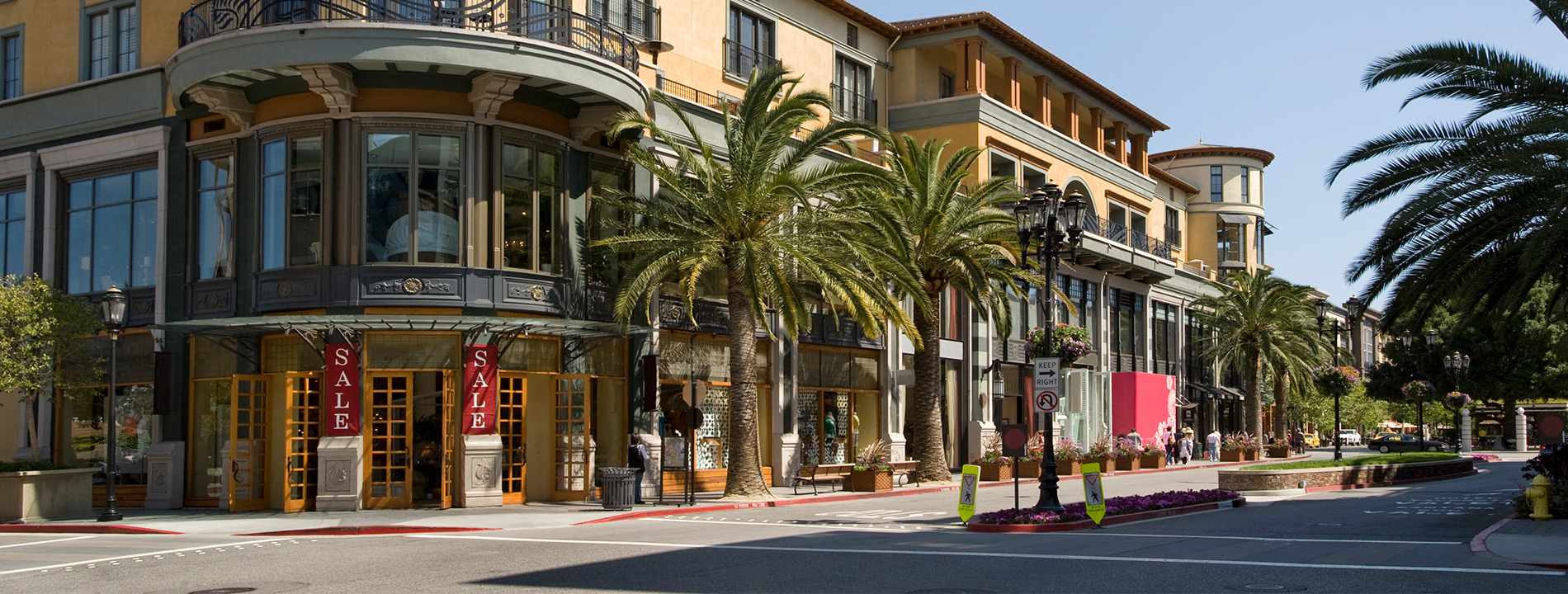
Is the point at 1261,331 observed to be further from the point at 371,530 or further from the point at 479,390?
the point at 371,530

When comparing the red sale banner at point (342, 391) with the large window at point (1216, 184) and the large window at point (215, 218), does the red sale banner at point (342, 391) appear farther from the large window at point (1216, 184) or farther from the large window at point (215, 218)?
the large window at point (1216, 184)

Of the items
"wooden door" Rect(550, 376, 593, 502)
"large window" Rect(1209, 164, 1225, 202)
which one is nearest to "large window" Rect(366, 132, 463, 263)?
"wooden door" Rect(550, 376, 593, 502)

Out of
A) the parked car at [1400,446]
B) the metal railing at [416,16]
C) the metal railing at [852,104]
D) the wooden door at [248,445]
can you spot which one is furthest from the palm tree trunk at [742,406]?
the parked car at [1400,446]

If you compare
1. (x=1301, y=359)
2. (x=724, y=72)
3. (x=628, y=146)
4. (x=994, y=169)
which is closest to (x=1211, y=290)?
(x=1301, y=359)

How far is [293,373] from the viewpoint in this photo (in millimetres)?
26688

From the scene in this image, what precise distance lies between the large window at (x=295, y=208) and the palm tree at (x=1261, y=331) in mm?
44457

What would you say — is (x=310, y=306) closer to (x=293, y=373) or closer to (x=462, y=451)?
(x=293, y=373)

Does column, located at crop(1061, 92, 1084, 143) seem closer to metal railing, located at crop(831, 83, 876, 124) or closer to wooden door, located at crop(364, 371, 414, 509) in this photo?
→ metal railing, located at crop(831, 83, 876, 124)

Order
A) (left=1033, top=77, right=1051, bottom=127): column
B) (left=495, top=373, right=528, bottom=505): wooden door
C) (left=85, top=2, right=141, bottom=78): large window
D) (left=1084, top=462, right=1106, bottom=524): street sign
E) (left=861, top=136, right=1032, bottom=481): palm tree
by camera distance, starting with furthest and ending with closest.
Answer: (left=1033, top=77, right=1051, bottom=127): column < (left=861, top=136, right=1032, bottom=481): palm tree < (left=85, top=2, right=141, bottom=78): large window < (left=495, top=373, right=528, bottom=505): wooden door < (left=1084, top=462, right=1106, bottom=524): street sign

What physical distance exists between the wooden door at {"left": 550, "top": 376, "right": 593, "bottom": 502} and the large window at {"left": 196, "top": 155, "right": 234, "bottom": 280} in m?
7.30

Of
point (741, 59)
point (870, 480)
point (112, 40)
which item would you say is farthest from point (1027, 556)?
point (112, 40)

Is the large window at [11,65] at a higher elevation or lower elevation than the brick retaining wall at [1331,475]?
higher

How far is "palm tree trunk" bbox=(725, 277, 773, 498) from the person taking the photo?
29.4 m

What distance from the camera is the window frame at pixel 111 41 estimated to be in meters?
30.4
